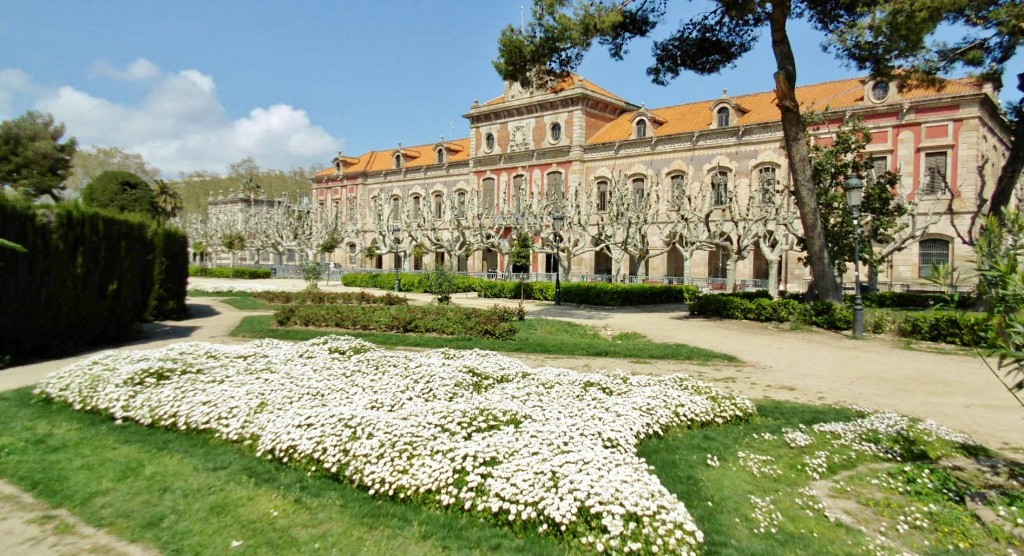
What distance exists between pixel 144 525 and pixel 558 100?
129 ft

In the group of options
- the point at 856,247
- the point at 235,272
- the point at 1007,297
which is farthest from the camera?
the point at 235,272

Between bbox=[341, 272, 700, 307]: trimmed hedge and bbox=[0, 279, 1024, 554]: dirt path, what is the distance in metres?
5.93

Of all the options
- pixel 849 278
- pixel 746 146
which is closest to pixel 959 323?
pixel 849 278

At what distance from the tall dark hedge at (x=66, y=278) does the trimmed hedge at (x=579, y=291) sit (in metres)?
11.4

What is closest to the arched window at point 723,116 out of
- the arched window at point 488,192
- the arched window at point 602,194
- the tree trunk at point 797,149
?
the arched window at point 602,194

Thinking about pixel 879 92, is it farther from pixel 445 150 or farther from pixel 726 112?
pixel 445 150

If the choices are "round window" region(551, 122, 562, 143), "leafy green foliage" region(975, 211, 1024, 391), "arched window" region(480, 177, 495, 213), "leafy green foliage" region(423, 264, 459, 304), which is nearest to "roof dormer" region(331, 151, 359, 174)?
"arched window" region(480, 177, 495, 213)

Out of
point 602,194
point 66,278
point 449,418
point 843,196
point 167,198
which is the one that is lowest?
point 449,418

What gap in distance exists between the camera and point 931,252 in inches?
1131

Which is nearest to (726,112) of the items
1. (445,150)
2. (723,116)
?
(723,116)

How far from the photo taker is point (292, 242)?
146 feet

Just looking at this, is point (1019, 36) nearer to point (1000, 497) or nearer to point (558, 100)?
point (1000, 497)

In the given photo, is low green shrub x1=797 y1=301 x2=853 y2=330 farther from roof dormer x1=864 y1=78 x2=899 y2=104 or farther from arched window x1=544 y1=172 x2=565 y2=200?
arched window x1=544 y1=172 x2=565 y2=200

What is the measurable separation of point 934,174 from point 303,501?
33.0 meters
